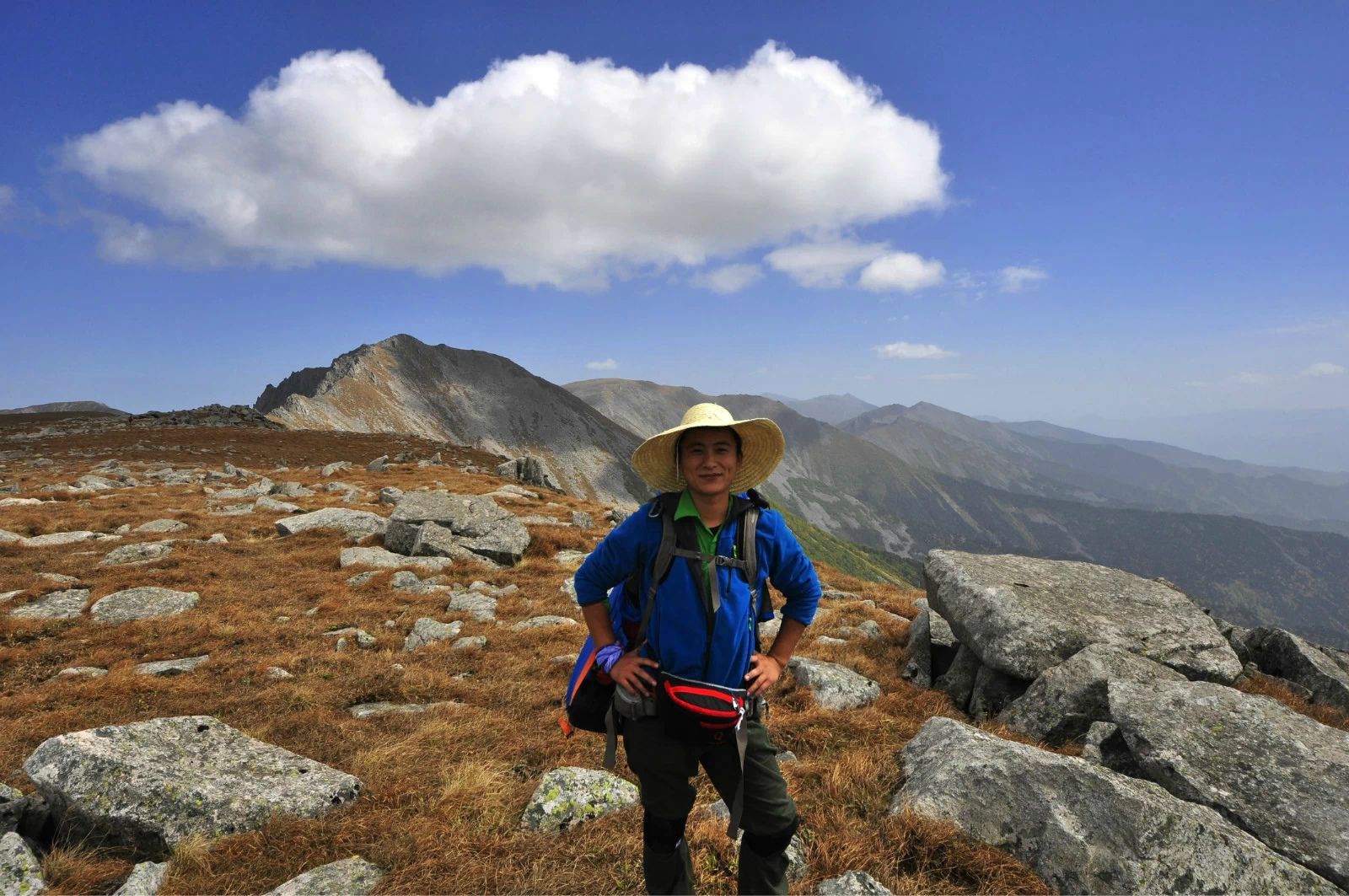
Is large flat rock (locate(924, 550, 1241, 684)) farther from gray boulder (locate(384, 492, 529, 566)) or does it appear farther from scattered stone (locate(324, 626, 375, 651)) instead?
gray boulder (locate(384, 492, 529, 566))

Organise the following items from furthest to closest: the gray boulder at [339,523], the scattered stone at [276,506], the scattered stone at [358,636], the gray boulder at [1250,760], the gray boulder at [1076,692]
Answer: the scattered stone at [276,506] < the gray boulder at [339,523] < the scattered stone at [358,636] < the gray boulder at [1076,692] < the gray boulder at [1250,760]

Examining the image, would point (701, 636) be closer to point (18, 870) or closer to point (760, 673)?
point (760, 673)

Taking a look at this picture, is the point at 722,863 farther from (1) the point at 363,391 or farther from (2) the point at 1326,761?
(1) the point at 363,391

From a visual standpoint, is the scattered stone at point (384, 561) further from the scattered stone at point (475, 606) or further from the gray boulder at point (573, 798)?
the gray boulder at point (573, 798)

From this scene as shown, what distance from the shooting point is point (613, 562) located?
15.0ft

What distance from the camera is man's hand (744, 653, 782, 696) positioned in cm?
439

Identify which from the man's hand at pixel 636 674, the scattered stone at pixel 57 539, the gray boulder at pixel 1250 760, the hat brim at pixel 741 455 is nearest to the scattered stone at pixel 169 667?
the man's hand at pixel 636 674

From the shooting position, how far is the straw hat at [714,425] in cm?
458

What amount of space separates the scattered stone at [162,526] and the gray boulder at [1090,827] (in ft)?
79.4

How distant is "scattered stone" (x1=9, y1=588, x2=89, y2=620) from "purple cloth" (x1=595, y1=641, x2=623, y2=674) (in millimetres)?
14574

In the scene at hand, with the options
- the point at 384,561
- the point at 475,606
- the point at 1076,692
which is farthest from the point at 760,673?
the point at 384,561

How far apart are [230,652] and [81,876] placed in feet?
23.0

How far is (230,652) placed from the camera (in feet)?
35.8

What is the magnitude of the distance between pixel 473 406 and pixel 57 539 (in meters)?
133
